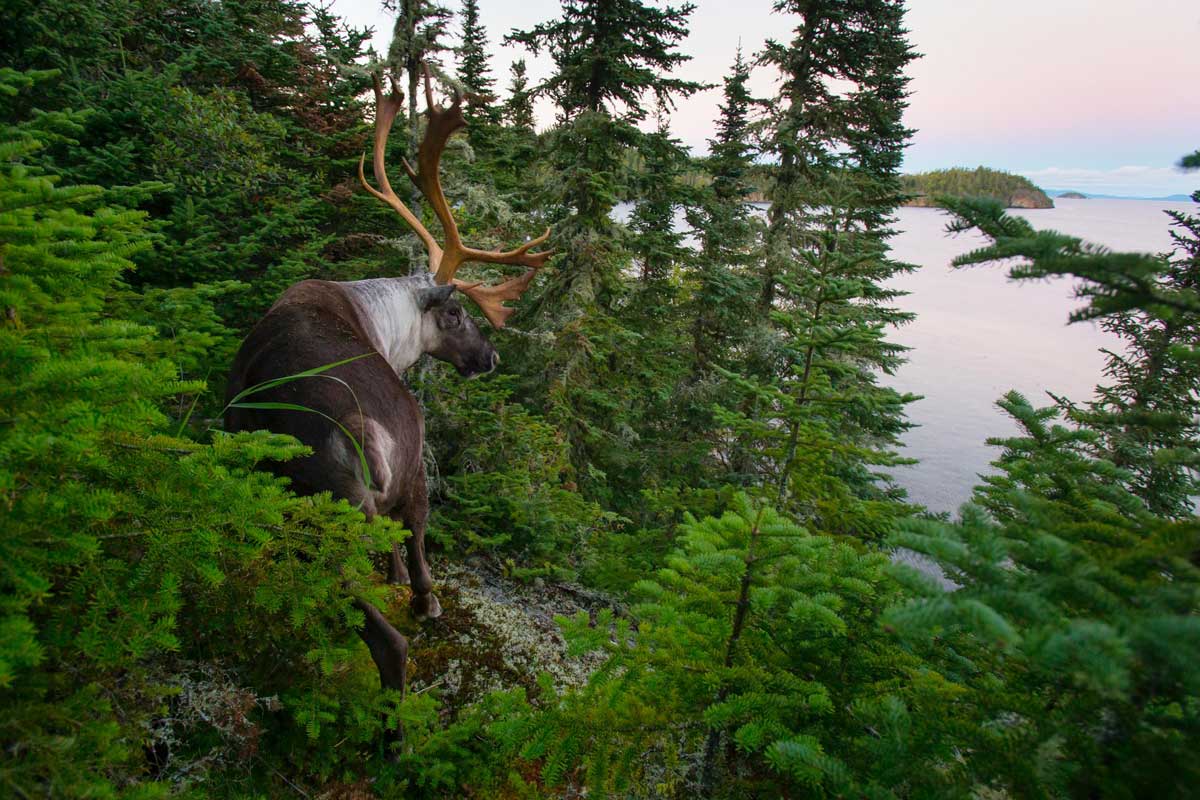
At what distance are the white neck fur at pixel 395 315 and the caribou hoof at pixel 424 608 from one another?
1936 millimetres

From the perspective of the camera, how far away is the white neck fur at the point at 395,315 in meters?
4.40

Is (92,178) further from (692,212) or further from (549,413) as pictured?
(692,212)

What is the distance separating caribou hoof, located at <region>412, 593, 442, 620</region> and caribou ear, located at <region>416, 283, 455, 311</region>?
269 cm

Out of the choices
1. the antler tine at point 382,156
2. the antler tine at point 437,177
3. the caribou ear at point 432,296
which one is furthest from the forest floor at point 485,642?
the antler tine at point 382,156

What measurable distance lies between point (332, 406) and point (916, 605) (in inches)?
115

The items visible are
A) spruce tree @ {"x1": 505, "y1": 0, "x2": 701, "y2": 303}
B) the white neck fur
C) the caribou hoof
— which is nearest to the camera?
the caribou hoof

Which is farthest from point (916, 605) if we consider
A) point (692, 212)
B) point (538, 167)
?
point (692, 212)

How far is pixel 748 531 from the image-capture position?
243 centimetres

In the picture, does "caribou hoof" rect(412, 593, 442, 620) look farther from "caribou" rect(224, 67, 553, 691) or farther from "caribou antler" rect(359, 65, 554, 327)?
"caribou antler" rect(359, 65, 554, 327)

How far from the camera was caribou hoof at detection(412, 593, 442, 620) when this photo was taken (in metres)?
4.12

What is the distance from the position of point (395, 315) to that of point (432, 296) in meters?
0.49

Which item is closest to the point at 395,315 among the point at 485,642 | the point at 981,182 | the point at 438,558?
the point at 438,558

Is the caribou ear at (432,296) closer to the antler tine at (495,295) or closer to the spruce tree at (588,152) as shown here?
the antler tine at (495,295)

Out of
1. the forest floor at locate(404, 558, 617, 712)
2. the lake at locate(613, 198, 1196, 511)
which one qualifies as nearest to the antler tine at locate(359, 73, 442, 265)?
the forest floor at locate(404, 558, 617, 712)
